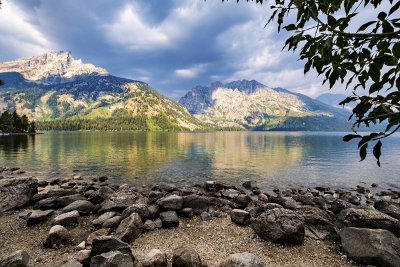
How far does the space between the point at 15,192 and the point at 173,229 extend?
14515mm

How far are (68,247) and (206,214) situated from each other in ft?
29.2

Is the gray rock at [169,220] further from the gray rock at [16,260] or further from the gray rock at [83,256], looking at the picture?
the gray rock at [16,260]

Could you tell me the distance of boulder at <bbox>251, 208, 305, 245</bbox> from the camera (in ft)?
44.0

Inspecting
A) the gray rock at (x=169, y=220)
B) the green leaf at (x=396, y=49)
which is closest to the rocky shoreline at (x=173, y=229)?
the gray rock at (x=169, y=220)

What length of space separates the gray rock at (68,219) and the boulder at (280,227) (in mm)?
11554

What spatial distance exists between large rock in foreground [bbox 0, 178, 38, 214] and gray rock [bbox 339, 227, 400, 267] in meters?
23.2

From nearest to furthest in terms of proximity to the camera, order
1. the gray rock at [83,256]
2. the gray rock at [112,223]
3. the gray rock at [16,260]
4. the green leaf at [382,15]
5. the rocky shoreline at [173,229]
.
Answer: the green leaf at [382,15] < the gray rock at [16,260] < the rocky shoreline at [173,229] < the gray rock at [83,256] < the gray rock at [112,223]

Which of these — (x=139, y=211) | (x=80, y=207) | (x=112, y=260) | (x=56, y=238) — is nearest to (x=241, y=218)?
(x=139, y=211)

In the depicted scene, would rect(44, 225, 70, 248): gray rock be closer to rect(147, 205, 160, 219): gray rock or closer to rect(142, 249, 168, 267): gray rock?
rect(147, 205, 160, 219): gray rock

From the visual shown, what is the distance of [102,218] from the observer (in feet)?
54.2

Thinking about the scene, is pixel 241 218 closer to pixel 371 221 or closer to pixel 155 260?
pixel 155 260

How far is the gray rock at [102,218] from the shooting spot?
1609cm

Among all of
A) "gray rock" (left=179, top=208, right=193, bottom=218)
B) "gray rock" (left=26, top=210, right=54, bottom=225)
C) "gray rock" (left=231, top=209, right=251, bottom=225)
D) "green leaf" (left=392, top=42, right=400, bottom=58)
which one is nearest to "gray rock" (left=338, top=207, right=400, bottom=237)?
"gray rock" (left=231, top=209, right=251, bottom=225)

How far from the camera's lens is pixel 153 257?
37.2ft
